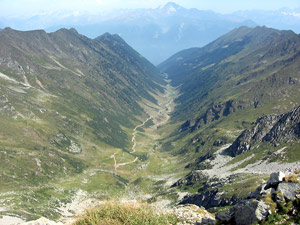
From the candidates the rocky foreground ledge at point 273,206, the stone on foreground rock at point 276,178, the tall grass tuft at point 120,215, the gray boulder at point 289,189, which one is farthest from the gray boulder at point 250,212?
the tall grass tuft at point 120,215

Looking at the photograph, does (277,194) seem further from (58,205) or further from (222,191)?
(58,205)

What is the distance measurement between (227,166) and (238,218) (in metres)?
181

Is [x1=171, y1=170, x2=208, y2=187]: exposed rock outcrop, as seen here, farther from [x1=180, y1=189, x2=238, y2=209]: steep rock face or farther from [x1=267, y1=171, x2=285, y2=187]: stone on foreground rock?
[x1=267, y1=171, x2=285, y2=187]: stone on foreground rock

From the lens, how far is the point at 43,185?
586 feet

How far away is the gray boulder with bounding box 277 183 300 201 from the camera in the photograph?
21748mm

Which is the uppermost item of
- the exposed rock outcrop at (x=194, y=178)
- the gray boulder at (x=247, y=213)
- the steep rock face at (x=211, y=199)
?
the gray boulder at (x=247, y=213)

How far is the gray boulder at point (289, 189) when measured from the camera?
21748 millimetres

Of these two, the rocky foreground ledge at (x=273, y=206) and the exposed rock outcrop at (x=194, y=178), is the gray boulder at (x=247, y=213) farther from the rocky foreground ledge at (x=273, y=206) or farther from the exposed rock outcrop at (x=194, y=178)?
the exposed rock outcrop at (x=194, y=178)

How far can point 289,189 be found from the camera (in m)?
22.3

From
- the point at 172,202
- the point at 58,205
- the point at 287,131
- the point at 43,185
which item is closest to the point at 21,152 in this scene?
the point at 43,185

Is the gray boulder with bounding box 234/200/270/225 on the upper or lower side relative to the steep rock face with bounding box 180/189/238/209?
upper

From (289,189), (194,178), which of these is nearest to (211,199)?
(194,178)

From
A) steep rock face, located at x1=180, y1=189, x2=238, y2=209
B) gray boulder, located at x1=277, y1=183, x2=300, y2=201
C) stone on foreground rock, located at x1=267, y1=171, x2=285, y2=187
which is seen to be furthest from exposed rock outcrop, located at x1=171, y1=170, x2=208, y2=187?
gray boulder, located at x1=277, y1=183, x2=300, y2=201

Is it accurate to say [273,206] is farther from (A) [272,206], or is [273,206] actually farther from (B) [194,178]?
(B) [194,178]
